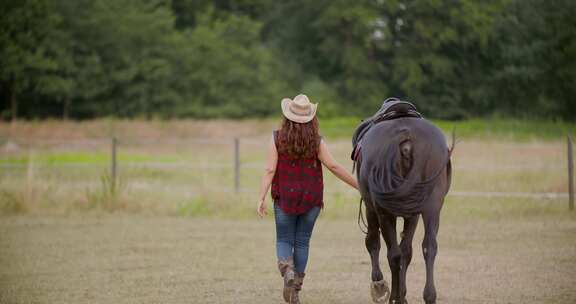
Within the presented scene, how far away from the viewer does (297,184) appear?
279 inches

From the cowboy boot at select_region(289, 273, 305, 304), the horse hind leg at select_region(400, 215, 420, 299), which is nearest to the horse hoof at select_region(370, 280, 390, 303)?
the horse hind leg at select_region(400, 215, 420, 299)

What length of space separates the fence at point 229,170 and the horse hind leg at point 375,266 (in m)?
7.46

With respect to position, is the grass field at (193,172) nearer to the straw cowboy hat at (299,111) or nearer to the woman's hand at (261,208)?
the woman's hand at (261,208)

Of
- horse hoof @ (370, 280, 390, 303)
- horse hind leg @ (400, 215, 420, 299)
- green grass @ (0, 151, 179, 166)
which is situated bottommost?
green grass @ (0, 151, 179, 166)

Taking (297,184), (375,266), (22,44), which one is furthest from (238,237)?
(22,44)

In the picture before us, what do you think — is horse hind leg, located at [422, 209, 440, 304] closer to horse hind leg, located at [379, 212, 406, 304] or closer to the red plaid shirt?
horse hind leg, located at [379, 212, 406, 304]

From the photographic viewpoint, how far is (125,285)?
847 cm

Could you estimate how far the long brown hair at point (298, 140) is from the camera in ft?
23.0

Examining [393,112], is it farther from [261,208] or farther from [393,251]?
[261,208]

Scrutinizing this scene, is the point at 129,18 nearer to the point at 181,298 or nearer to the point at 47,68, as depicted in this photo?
the point at 47,68

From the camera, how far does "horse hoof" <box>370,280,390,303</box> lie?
722 cm

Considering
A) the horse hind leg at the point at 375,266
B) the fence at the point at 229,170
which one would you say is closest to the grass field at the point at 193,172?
the fence at the point at 229,170

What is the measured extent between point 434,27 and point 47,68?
2052 cm

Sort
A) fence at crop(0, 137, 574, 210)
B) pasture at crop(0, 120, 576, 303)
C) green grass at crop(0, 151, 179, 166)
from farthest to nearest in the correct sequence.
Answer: green grass at crop(0, 151, 179, 166)
fence at crop(0, 137, 574, 210)
pasture at crop(0, 120, 576, 303)
